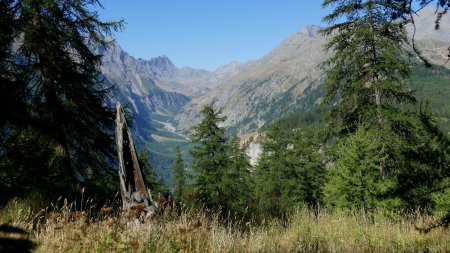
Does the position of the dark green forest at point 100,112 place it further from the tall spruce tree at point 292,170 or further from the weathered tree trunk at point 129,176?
the tall spruce tree at point 292,170

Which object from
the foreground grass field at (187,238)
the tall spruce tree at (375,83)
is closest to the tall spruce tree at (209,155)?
the tall spruce tree at (375,83)

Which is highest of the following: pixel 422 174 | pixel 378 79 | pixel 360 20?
pixel 360 20

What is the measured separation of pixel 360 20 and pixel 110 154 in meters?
12.3

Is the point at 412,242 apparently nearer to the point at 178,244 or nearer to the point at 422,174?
the point at 422,174

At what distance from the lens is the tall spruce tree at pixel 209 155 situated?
27.8m

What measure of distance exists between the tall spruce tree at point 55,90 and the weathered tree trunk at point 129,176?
4537mm

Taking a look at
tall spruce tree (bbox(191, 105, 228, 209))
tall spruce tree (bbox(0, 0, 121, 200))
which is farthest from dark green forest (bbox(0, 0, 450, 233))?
tall spruce tree (bbox(191, 105, 228, 209))

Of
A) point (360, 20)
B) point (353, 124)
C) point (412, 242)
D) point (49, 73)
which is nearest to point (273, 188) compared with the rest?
point (353, 124)

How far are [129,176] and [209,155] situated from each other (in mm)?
23228

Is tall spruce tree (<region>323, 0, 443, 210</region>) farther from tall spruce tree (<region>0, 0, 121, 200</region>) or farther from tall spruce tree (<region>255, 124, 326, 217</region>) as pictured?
tall spruce tree (<region>255, 124, 326, 217</region>)

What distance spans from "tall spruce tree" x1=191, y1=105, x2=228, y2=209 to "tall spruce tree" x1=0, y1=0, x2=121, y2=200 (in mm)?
14699

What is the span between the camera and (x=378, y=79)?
15.8 metres

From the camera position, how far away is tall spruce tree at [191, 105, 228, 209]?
2777 centimetres

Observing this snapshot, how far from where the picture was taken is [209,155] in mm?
29047
